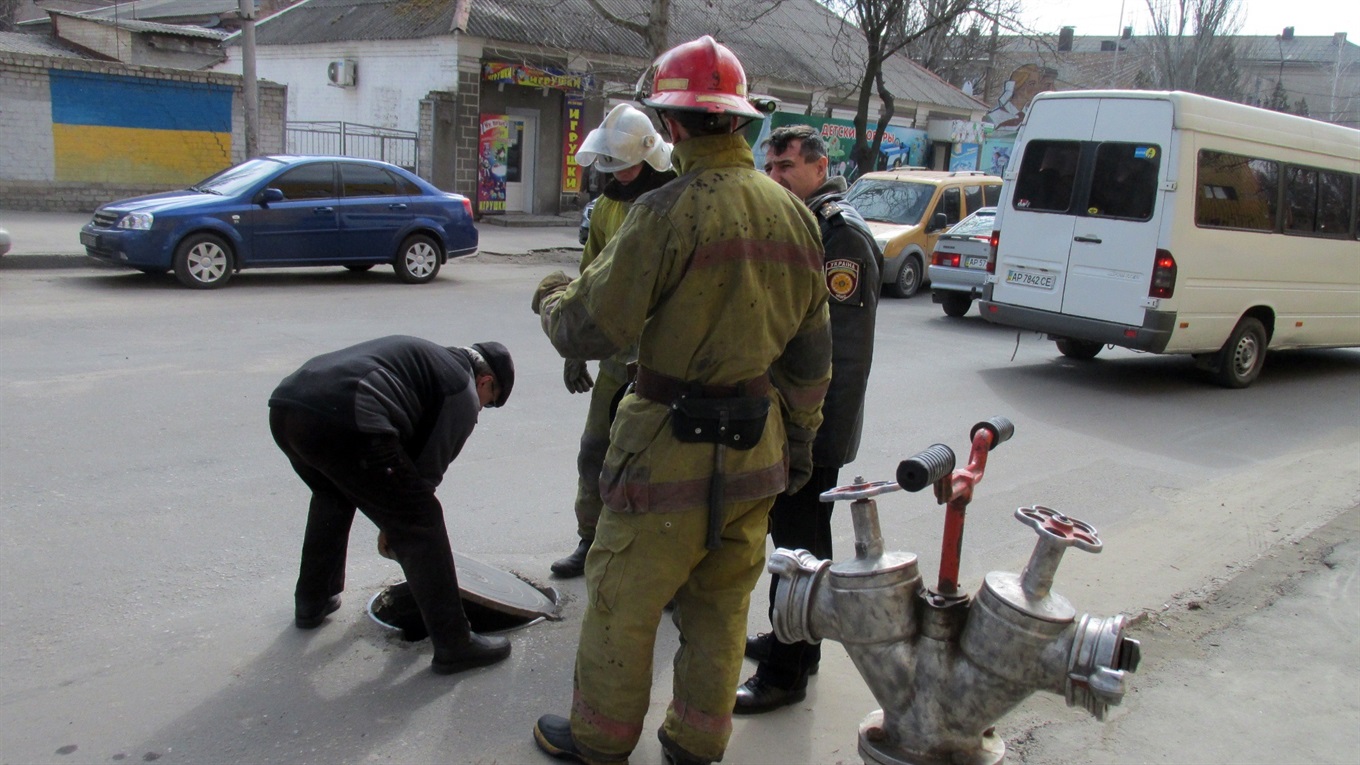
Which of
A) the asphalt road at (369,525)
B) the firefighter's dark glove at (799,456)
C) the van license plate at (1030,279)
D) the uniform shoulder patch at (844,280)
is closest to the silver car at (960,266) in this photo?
the asphalt road at (369,525)

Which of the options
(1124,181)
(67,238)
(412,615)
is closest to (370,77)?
(67,238)

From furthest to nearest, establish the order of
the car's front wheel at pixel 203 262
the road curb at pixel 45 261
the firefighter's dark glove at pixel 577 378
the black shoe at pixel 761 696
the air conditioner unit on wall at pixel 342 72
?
the air conditioner unit on wall at pixel 342 72, the road curb at pixel 45 261, the car's front wheel at pixel 203 262, the firefighter's dark glove at pixel 577 378, the black shoe at pixel 761 696

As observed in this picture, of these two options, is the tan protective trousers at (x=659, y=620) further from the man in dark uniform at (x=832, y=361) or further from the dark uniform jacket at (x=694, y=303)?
the man in dark uniform at (x=832, y=361)

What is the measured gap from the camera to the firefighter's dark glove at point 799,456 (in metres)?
2.99

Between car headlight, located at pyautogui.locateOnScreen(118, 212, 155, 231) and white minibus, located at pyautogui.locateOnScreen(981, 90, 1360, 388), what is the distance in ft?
28.2

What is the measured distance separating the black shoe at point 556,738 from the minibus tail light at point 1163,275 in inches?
284

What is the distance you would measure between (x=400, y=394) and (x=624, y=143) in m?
1.20

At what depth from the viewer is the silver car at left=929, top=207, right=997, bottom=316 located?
40.9 ft

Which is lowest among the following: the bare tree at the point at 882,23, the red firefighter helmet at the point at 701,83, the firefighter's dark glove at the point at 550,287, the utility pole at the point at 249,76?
the firefighter's dark glove at the point at 550,287

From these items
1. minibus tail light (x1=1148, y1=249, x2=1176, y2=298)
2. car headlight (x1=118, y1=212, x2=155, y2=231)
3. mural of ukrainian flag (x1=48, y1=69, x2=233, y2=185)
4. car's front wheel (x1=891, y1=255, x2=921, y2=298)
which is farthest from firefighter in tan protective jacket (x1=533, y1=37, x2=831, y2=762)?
mural of ukrainian flag (x1=48, y1=69, x2=233, y2=185)

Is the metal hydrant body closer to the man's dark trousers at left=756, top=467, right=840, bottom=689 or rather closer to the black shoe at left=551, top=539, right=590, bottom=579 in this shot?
the man's dark trousers at left=756, top=467, right=840, bottom=689

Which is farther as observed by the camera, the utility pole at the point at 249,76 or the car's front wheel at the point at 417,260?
the utility pole at the point at 249,76

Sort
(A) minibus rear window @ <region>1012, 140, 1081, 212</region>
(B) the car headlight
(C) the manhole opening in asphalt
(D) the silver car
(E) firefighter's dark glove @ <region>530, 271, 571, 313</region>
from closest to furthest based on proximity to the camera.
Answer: (E) firefighter's dark glove @ <region>530, 271, 571, 313</region>, (C) the manhole opening in asphalt, (A) minibus rear window @ <region>1012, 140, 1081, 212</region>, (B) the car headlight, (D) the silver car

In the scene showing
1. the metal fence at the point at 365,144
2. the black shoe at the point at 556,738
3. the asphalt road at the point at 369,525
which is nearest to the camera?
the black shoe at the point at 556,738
